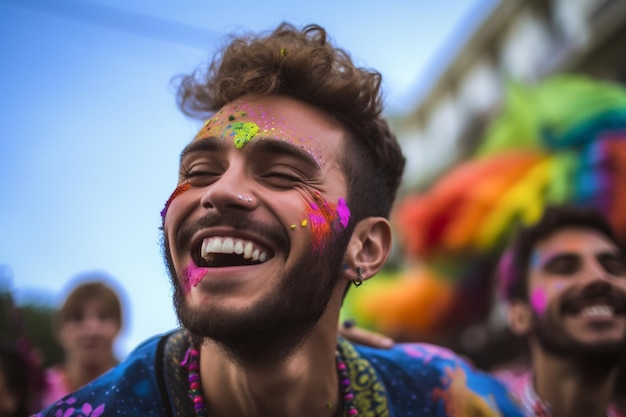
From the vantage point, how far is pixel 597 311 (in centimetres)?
322

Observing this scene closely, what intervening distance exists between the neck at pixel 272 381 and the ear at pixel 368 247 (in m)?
0.20

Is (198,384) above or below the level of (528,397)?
above

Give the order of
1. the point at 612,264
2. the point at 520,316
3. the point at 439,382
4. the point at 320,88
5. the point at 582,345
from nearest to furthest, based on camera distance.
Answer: the point at 320,88 → the point at 439,382 → the point at 582,345 → the point at 612,264 → the point at 520,316

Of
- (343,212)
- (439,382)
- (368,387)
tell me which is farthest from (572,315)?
(343,212)

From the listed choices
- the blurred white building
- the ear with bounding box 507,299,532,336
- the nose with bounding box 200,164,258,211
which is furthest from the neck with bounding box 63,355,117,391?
the blurred white building

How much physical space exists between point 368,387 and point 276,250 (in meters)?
0.86

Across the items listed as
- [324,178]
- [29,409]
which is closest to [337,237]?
[324,178]

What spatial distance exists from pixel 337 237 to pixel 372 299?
621 centimetres

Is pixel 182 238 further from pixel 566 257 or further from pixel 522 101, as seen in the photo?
pixel 522 101

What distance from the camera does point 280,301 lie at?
1977 millimetres

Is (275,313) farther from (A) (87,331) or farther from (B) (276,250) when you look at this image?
(A) (87,331)

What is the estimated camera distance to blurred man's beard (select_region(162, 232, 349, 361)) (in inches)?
74.9

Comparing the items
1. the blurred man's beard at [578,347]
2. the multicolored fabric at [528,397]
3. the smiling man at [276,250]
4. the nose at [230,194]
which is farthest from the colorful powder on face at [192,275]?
the blurred man's beard at [578,347]

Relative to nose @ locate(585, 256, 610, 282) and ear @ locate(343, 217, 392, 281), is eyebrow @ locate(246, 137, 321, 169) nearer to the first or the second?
ear @ locate(343, 217, 392, 281)
